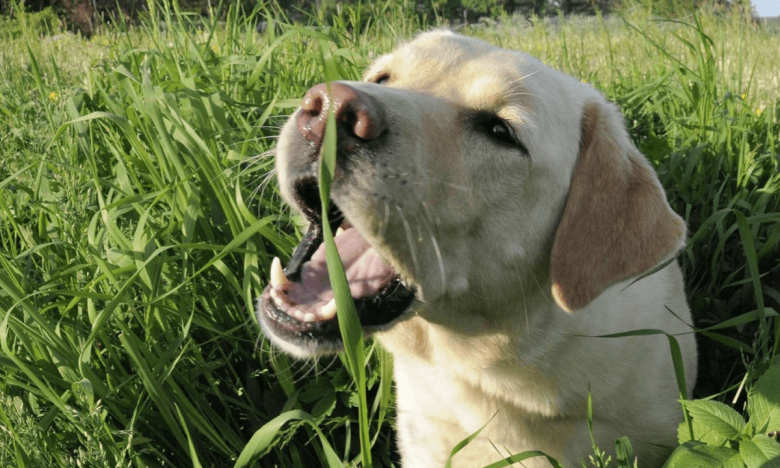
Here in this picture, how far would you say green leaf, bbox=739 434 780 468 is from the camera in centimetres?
148

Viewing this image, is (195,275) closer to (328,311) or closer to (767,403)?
(328,311)

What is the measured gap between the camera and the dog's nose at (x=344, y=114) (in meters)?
1.59

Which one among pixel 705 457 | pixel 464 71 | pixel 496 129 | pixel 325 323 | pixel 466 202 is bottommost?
pixel 705 457

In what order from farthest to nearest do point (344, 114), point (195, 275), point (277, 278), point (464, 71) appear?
point (195, 275) → point (464, 71) → point (277, 278) → point (344, 114)

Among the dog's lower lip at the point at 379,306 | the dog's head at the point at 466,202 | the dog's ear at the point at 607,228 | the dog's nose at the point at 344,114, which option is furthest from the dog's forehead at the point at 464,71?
the dog's lower lip at the point at 379,306

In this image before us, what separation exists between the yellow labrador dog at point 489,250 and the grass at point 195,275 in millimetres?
216

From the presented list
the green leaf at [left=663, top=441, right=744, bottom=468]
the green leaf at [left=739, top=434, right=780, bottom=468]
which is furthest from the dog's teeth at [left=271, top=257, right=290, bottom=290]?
the green leaf at [left=739, top=434, right=780, bottom=468]

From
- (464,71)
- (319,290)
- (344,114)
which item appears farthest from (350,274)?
(464,71)

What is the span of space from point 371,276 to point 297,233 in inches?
34.3

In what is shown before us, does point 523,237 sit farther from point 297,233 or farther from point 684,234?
point 297,233

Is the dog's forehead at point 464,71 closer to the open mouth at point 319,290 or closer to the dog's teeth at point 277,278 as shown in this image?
the open mouth at point 319,290

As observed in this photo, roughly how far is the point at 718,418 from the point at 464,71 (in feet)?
4.04

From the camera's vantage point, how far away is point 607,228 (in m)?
2.06

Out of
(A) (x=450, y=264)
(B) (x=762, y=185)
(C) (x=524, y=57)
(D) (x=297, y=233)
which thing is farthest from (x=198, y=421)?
(B) (x=762, y=185)
